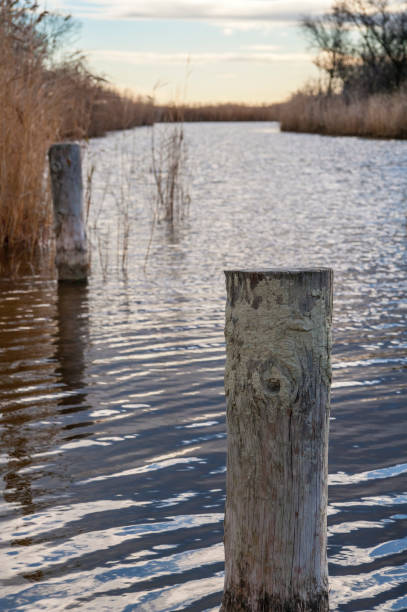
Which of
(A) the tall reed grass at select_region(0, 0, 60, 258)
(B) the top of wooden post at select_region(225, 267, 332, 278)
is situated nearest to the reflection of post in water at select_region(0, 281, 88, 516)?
(A) the tall reed grass at select_region(0, 0, 60, 258)

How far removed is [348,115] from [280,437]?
31415 mm

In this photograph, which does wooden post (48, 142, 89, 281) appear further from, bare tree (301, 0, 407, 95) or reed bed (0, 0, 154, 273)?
bare tree (301, 0, 407, 95)

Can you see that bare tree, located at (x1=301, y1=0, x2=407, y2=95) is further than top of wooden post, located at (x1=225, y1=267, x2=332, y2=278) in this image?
Yes

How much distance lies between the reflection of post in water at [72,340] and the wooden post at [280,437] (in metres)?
2.09

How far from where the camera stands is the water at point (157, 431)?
2.83 m

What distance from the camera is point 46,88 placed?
8.33 meters

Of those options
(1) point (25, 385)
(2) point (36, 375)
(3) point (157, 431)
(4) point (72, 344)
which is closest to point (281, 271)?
(3) point (157, 431)

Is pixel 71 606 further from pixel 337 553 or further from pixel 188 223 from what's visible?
pixel 188 223

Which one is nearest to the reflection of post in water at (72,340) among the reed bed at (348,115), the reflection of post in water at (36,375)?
the reflection of post in water at (36,375)

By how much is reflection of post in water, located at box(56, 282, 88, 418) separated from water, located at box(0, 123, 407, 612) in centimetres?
2

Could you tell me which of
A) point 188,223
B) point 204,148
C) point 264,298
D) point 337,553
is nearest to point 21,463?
point 337,553

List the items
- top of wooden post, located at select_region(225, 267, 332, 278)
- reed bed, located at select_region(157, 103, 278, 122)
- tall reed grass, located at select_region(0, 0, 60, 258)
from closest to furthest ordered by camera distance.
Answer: top of wooden post, located at select_region(225, 267, 332, 278) → tall reed grass, located at select_region(0, 0, 60, 258) → reed bed, located at select_region(157, 103, 278, 122)

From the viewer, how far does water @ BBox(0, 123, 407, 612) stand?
2832mm

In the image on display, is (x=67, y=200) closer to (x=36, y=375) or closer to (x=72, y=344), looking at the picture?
(x=72, y=344)
